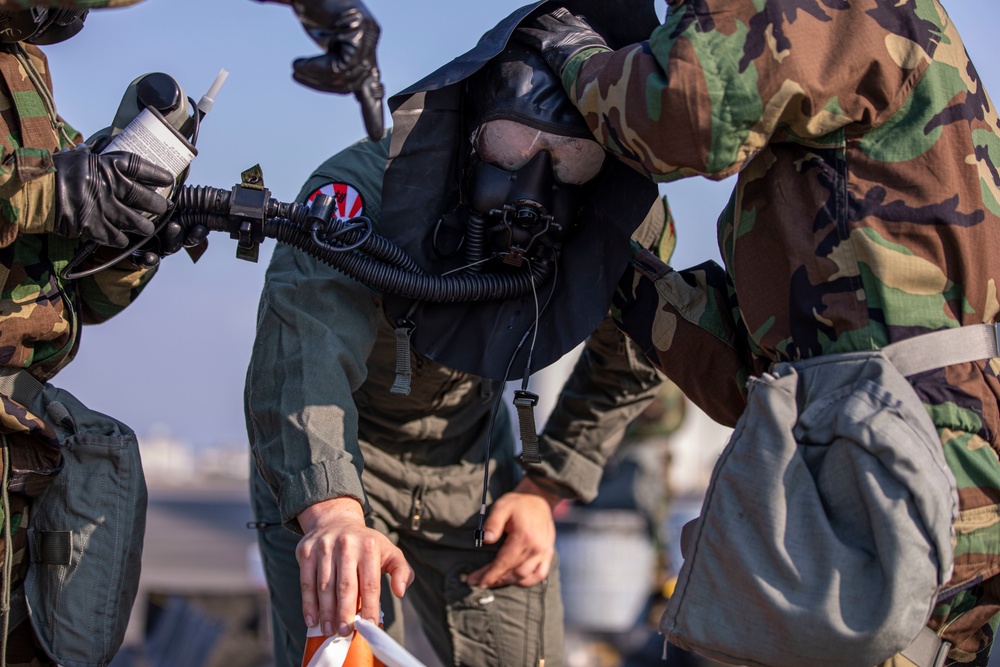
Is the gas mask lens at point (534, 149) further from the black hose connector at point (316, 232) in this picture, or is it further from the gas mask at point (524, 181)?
the black hose connector at point (316, 232)

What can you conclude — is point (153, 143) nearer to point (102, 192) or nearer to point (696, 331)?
point (102, 192)

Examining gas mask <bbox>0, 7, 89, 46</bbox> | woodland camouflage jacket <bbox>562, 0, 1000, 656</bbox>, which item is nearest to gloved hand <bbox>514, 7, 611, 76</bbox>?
woodland camouflage jacket <bbox>562, 0, 1000, 656</bbox>

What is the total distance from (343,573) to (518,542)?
1249 mm

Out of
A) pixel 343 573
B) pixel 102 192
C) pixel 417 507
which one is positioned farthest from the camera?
pixel 417 507

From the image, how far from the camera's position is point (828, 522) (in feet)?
6.79

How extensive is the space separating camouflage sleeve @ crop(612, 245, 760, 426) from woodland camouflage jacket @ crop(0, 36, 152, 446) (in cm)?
137

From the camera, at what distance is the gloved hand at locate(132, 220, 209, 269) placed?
279cm

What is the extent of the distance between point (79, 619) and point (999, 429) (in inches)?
87.0

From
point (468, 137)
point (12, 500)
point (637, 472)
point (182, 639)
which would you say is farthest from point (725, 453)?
point (637, 472)

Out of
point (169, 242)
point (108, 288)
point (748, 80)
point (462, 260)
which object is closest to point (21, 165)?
point (169, 242)

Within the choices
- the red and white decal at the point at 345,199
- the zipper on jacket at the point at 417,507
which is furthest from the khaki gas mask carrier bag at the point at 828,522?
the zipper on jacket at the point at 417,507

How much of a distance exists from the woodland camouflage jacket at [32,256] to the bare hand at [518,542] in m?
1.36

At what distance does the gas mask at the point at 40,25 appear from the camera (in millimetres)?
2662

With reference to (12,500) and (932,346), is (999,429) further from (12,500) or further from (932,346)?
(12,500)
